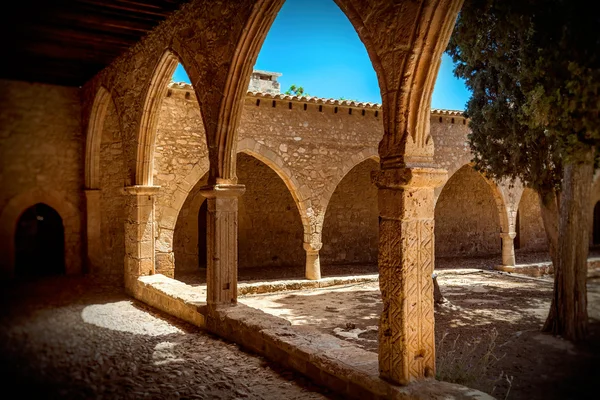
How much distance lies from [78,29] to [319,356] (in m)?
4.88

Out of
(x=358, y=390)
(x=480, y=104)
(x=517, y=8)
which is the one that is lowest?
(x=358, y=390)

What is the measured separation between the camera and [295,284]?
9750 millimetres

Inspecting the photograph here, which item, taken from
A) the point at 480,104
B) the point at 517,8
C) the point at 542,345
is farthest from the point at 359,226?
the point at 517,8

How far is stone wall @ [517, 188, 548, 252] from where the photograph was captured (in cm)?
1512

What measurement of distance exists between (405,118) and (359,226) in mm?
10456

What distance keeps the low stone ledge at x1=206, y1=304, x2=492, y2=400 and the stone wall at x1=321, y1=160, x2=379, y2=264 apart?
8032 millimetres

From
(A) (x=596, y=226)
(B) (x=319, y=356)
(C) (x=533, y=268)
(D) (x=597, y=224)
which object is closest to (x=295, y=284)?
(B) (x=319, y=356)

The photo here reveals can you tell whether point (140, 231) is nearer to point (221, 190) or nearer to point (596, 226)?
point (221, 190)

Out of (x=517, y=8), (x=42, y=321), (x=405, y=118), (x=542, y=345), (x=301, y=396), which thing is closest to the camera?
(x=42, y=321)

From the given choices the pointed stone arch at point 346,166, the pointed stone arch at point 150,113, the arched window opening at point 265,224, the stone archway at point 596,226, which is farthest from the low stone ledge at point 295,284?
the stone archway at point 596,226

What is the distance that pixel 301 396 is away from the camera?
319 centimetres

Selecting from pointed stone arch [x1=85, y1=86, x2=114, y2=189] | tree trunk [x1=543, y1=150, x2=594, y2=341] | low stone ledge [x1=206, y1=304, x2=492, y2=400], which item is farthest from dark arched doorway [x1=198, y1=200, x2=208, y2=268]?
tree trunk [x1=543, y1=150, x2=594, y2=341]

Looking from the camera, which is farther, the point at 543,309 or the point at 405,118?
the point at 543,309

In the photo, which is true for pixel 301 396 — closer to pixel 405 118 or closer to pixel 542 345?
pixel 405 118
